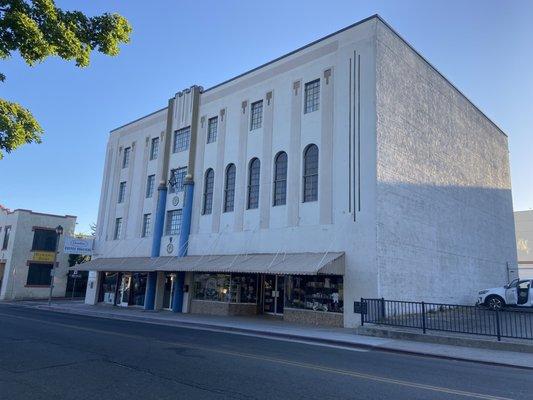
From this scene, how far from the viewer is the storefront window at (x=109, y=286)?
32.8m

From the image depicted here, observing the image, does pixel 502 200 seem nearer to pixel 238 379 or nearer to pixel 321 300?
pixel 321 300

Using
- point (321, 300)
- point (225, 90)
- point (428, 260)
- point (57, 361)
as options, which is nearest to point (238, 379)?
point (57, 361)

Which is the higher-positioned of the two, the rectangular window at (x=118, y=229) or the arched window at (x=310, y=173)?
the arched window at (x=310, y=173)

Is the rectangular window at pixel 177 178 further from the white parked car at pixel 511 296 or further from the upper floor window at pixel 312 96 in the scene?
the white parked car at pixel 511 296

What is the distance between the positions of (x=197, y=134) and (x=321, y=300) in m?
14.0

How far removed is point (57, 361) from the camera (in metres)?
9.05

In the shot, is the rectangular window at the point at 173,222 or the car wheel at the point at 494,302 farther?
the rectangular window at the point at 173,222

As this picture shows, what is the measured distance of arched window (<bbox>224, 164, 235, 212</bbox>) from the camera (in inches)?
984

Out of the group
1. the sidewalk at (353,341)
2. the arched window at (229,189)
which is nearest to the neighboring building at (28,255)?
the sidewalk at (353,341)

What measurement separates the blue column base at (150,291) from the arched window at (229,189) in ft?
25.3

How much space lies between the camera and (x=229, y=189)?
997 inches

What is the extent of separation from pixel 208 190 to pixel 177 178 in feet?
11.4

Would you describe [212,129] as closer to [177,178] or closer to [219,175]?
[219,175]

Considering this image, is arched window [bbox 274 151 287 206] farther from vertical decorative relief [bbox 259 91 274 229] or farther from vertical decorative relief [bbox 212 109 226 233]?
Result: vertical decorative relief [bbox 212 109 226 233]
